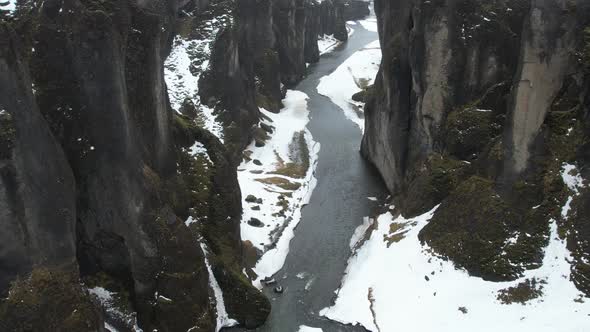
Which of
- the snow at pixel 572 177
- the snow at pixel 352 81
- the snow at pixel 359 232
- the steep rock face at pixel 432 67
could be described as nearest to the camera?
the snow at pixel 572 177

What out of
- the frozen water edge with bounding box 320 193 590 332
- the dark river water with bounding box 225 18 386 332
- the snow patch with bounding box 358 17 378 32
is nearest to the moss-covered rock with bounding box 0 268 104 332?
the dark river water with bounding box 225 18 386 332

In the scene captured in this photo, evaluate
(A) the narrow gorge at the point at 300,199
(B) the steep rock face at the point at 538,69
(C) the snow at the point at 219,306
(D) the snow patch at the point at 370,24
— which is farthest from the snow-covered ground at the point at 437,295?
(D) the snow patch at the point at 370,24

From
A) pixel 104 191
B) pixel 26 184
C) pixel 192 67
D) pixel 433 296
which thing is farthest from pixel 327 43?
pixel 26 184

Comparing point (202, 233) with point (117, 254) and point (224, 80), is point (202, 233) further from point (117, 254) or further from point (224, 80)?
point (224, 80)

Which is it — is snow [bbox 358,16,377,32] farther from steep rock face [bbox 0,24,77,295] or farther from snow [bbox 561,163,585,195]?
steep rock face [bbox 0,24,77,295]

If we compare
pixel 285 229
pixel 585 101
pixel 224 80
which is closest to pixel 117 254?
pixel 285 229

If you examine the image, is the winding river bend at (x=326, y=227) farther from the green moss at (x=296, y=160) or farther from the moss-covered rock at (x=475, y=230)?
the moss-covered rock at (x=475, y=230)
